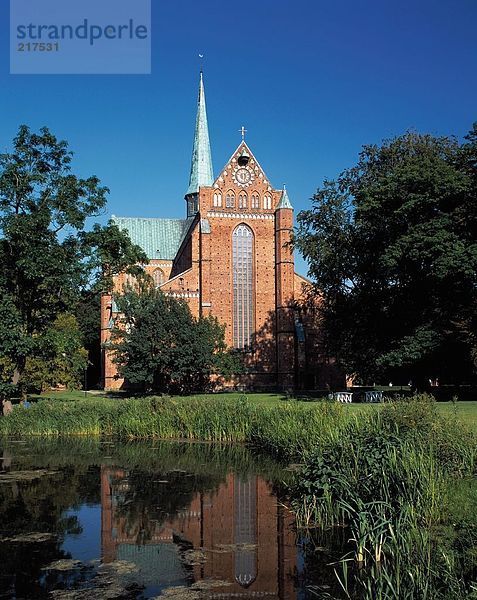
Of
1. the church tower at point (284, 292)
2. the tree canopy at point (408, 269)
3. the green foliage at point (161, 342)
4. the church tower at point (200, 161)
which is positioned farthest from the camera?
the church tower at point (200, 161)

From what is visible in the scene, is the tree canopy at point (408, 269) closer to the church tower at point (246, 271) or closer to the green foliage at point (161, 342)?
the green foliage at point (161, 342)

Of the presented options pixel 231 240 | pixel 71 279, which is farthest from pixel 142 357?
pixel 71 279

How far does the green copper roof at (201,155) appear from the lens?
6969 centimetres

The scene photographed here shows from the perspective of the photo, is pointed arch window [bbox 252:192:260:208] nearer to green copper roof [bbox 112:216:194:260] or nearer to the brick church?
the brick church

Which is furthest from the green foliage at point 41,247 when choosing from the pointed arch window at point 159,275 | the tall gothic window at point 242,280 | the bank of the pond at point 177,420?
A: the pointed arch window at point 159,275

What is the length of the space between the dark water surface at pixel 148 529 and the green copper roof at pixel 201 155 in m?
52.7

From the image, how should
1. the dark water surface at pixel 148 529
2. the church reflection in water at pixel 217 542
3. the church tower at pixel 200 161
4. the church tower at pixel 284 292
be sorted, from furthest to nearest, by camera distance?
the church tower at pixel 200 161 < the church tower at pixel 284 292 < the church reflection in water at pixel 217 542 < the dark water surface at pixel 148 529

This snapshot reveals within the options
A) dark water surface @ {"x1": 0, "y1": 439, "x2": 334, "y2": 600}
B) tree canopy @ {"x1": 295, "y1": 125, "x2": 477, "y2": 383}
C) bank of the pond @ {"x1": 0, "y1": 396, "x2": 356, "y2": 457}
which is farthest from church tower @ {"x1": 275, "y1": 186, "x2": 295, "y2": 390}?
dark water surface @ {"x1": 0, "y1": 439, "x2": 334, "y2": 600}

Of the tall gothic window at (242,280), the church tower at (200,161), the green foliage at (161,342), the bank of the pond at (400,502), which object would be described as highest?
the church tower at (200,161)

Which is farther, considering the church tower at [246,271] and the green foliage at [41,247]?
the church tower at [246,271]

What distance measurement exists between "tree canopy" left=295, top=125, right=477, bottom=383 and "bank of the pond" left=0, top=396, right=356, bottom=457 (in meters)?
9.19

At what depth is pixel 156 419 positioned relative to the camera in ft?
78.4

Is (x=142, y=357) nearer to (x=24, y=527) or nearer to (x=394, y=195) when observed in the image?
(x=394, y=195)

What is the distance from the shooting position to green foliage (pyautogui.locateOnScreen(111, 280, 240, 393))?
43844 millimetres
